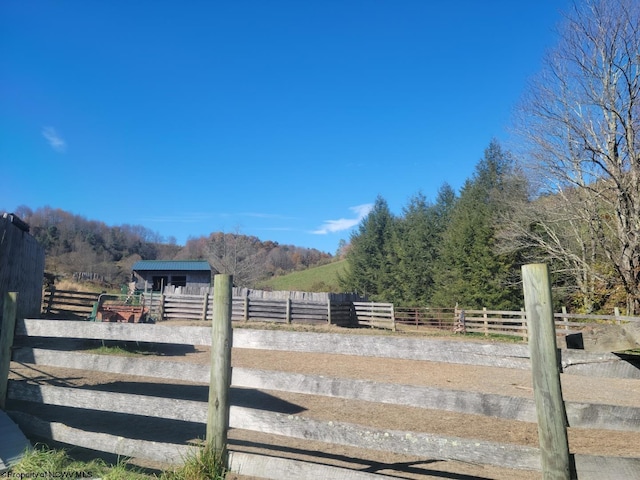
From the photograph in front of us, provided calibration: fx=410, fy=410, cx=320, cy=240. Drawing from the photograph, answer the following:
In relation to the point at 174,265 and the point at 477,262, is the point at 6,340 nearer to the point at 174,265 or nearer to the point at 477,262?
the point at 477,262

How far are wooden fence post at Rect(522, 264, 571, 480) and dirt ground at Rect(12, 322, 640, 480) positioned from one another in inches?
41.6

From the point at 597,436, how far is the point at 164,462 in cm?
616

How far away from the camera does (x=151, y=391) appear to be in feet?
26.2

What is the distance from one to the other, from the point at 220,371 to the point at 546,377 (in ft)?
7.31

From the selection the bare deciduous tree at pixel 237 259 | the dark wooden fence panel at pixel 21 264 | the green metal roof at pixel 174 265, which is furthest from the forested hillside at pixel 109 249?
the dark wooden fence panel at pixel 21 264

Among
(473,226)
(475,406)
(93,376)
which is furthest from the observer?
(473,226)

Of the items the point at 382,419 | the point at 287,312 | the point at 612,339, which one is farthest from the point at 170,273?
the point at 612,339

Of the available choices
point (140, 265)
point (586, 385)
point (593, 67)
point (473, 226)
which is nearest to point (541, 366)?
point (586, 385)

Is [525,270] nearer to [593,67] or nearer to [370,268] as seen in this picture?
[593,67]

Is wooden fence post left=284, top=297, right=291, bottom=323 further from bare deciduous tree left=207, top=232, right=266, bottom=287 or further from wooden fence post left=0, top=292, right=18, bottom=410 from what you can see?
bare deciduous tree left=207, top=232, right=266, bottom=287

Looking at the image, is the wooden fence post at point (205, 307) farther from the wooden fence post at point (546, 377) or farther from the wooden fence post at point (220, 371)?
the wooden fence post at point (546, 377)

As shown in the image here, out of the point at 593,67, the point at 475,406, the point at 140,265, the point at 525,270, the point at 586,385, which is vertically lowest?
the point at 586,385

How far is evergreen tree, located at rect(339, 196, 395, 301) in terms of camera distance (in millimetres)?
41562

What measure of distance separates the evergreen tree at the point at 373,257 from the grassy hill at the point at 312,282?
442cm
